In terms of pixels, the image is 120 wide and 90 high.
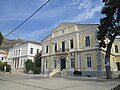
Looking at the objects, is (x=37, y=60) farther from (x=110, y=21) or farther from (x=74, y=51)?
(x=110, y=21)

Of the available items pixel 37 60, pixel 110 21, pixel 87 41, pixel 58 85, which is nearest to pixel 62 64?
pixel 87 41

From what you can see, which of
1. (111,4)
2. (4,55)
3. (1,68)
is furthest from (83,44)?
(4,55)

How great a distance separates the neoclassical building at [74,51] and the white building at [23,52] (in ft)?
26.2

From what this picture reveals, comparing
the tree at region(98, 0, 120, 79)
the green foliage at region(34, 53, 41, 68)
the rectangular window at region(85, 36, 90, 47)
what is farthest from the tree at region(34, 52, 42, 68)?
the tree at region(98, 0, 120, 79)

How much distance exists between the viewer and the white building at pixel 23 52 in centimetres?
4175

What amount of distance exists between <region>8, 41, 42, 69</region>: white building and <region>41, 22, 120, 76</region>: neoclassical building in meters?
7.98

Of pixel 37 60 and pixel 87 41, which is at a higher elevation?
pixel 87 41

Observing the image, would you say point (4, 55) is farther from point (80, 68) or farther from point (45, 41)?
point (80, 68)

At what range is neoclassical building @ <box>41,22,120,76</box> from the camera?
84.9 ft

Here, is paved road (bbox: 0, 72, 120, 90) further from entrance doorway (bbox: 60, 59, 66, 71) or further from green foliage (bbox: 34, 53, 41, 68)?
green foliage (bbox: 34, 53, 41, 68)

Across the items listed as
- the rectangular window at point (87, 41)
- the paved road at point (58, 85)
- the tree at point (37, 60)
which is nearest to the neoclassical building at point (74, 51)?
the rectangular window at point (87, 41)

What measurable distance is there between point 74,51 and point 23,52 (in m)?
19.5

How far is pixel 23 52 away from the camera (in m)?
43.1

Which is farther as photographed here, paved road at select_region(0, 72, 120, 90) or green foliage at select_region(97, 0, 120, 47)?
green foliage at select_region(97, 0, 120, 47)
